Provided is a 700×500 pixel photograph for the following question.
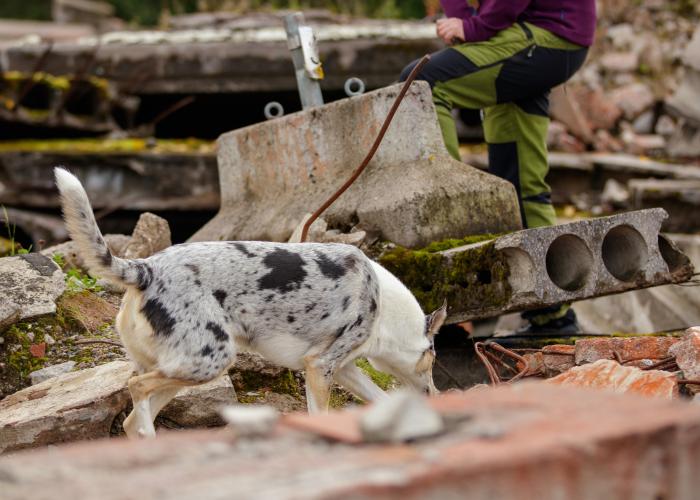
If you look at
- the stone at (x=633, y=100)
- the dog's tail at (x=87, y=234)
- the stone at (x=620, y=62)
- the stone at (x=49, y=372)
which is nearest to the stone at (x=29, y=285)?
the stone at (x=49, y=372)

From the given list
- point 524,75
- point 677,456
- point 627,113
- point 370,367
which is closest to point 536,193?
point 524,75

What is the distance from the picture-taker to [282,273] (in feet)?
13.9

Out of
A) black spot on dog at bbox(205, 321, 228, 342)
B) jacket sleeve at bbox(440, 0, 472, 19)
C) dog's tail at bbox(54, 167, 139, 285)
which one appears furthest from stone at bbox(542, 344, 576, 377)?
jacket sleeve at bbox(440, 0, 472, 19)

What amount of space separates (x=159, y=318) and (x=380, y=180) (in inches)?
88.6

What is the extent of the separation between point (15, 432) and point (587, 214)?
7.18m

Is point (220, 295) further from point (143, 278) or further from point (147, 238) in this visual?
point (147, 238)

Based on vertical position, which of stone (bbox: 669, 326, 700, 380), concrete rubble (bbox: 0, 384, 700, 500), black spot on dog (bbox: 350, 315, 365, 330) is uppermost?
concrete rubble (bbox: 0, 384, 700, 500)

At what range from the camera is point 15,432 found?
13.3ft

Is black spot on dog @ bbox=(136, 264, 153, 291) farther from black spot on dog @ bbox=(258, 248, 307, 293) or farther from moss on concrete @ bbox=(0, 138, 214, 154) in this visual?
moss on concrete @ bbox=(0, 138, 214, 154)

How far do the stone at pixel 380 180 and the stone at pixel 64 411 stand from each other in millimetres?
1820

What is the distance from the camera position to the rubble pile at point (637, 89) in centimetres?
1172

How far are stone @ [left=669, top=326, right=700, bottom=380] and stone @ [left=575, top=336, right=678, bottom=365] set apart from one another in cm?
20

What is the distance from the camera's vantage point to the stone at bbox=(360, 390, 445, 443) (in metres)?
2.03

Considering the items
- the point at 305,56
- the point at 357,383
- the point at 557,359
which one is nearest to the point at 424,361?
the point at 357,383
